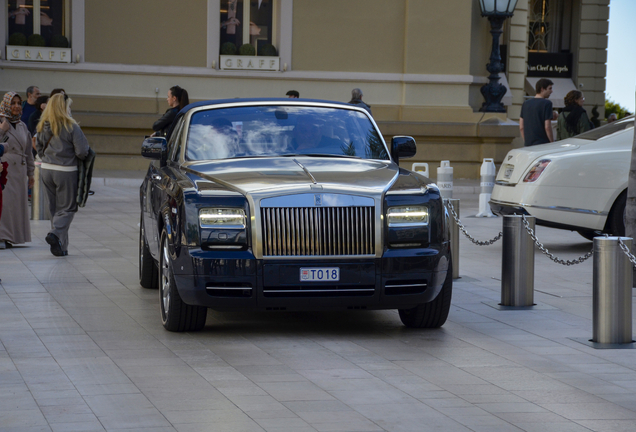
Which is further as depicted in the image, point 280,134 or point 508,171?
point 508,171

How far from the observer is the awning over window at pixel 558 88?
109 feet

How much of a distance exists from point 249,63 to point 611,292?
749 inches

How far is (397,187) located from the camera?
716 cm

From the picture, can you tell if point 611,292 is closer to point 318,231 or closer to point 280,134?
point 318,231

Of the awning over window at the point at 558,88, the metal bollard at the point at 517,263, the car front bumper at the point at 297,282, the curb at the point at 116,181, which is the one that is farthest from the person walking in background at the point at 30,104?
the awning over window at the point at 558,88

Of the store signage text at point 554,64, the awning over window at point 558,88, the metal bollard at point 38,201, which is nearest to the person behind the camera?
the metal bollard at point 38,201

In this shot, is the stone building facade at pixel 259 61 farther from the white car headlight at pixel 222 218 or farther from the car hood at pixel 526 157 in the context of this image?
the white car headlight at pixel 222 218

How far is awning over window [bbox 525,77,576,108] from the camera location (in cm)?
3312

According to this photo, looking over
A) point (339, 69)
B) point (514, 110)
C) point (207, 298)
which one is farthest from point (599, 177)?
point (514, 110)

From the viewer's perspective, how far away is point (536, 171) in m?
11.9

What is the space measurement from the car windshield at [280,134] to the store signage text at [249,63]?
17.1 m

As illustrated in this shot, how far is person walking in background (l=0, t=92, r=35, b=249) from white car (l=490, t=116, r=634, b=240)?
18.9 feet

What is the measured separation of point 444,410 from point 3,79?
20.6 m

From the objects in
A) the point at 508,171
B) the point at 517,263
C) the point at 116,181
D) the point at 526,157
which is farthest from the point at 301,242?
the point at 116,181
